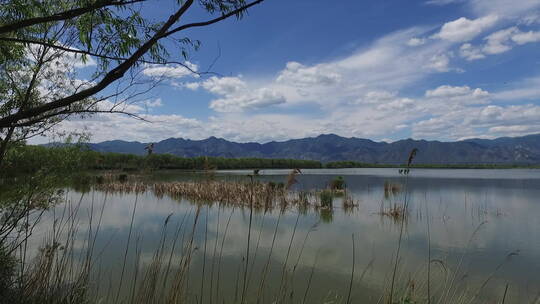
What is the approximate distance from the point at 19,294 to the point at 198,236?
6084 mm

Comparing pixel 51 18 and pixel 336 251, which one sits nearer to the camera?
pixel 51 18

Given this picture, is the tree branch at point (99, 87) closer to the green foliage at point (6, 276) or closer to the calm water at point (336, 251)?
the calm water at point (336, 251)

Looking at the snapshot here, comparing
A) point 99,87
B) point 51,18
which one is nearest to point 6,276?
point 99,87

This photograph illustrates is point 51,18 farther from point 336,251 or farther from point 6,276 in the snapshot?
point 336,251

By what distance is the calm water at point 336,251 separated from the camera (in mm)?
5520

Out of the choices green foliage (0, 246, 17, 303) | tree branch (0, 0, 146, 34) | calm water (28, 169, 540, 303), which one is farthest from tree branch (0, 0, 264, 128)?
green foliage (0, 246, 17, 303)

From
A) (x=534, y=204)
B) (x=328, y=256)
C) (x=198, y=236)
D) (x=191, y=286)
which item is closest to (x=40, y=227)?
(x=198, y=236)

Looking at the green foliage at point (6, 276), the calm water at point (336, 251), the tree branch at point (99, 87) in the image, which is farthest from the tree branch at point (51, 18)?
the green foliage at point (6, 276)

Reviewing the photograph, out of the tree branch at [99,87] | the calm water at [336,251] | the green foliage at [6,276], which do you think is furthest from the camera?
the calm water at [336,251]

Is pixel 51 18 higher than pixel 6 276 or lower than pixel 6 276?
higher

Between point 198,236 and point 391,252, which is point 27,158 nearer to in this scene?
point 198,236

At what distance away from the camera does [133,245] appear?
334 inches

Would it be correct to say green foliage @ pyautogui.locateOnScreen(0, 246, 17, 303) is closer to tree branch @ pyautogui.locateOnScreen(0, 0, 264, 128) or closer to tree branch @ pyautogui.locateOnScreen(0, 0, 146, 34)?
tree branch @ pyautogui.locateOnScreen(0, 0, 264, 128)

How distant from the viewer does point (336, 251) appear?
8164 millimetres
